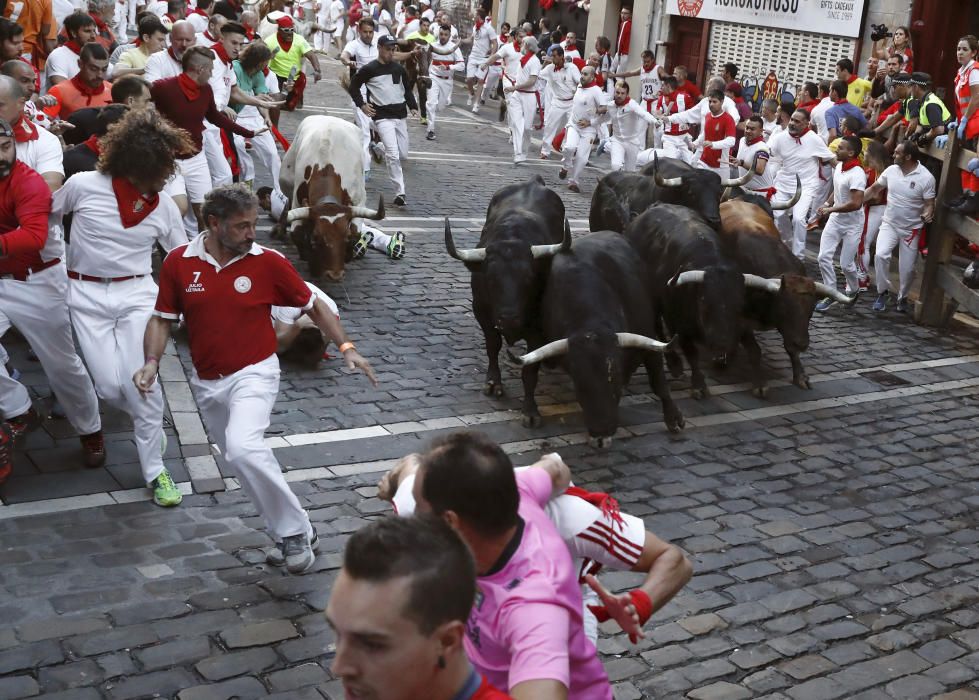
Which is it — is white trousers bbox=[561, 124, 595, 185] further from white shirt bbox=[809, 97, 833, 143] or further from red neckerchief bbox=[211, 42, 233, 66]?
red neckerchief bbox=[211, 42, 233, 66]

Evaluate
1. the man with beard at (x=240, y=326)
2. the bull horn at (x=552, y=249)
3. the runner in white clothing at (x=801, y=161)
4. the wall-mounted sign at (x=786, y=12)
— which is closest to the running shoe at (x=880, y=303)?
the runner in white clothing at (x=801, y=161)

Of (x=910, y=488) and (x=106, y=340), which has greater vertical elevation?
(x=106, y=340)

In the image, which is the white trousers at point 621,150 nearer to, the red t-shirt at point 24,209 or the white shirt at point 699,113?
the white shirt at point 699,113

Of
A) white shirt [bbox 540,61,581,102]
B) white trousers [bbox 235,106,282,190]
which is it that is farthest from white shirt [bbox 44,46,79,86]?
white shirt [bbox 540,61,581,102]

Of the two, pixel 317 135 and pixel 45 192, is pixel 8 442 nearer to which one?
pixel 45 192

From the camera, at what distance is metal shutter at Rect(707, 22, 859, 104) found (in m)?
22.0

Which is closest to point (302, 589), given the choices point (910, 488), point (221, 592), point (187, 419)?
point (221, 592)

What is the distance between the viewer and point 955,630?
6.14m

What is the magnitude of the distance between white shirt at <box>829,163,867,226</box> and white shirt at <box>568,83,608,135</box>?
6019 millimetres

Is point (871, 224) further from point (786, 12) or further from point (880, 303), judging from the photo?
point (786, 12)

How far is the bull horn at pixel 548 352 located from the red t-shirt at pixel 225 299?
2.78 metres

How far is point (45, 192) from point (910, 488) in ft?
20.4

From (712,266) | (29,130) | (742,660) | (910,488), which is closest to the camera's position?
(742,660)

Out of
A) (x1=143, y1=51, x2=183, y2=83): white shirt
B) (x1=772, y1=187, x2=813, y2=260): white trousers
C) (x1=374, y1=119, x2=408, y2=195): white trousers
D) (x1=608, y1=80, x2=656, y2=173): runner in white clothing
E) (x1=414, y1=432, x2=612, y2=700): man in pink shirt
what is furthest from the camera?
(x1=608, y1=80, x2=656, y2=173): runner in white clothing
